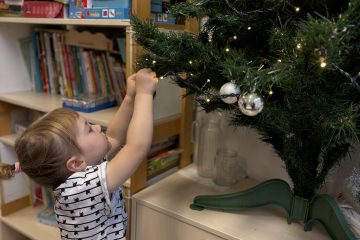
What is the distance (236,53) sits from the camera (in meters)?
0.63

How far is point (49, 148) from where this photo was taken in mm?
749

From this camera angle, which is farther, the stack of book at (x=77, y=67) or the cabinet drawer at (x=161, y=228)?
the stack of book at (x=77, y=67)

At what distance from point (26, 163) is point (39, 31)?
855mm

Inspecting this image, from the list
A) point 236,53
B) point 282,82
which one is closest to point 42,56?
point 236,53

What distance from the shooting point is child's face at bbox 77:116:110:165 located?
2.66 feet

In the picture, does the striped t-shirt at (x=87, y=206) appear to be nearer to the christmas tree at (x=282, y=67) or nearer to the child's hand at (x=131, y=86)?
the child's hand at (x=131, y=86)

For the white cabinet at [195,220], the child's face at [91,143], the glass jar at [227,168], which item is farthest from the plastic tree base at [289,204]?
the child's face at [91,143]

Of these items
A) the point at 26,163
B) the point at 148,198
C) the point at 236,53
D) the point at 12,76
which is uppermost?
the point at 236,53

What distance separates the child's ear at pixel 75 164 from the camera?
772mm

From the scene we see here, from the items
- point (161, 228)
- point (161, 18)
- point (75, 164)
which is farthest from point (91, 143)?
point (161, 18)

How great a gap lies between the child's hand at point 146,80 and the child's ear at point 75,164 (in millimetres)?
229

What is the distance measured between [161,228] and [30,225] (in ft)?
2.44

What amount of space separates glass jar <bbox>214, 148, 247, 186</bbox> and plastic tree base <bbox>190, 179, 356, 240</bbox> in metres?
0.19

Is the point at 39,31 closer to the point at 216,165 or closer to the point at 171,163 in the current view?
the point at 171,163
